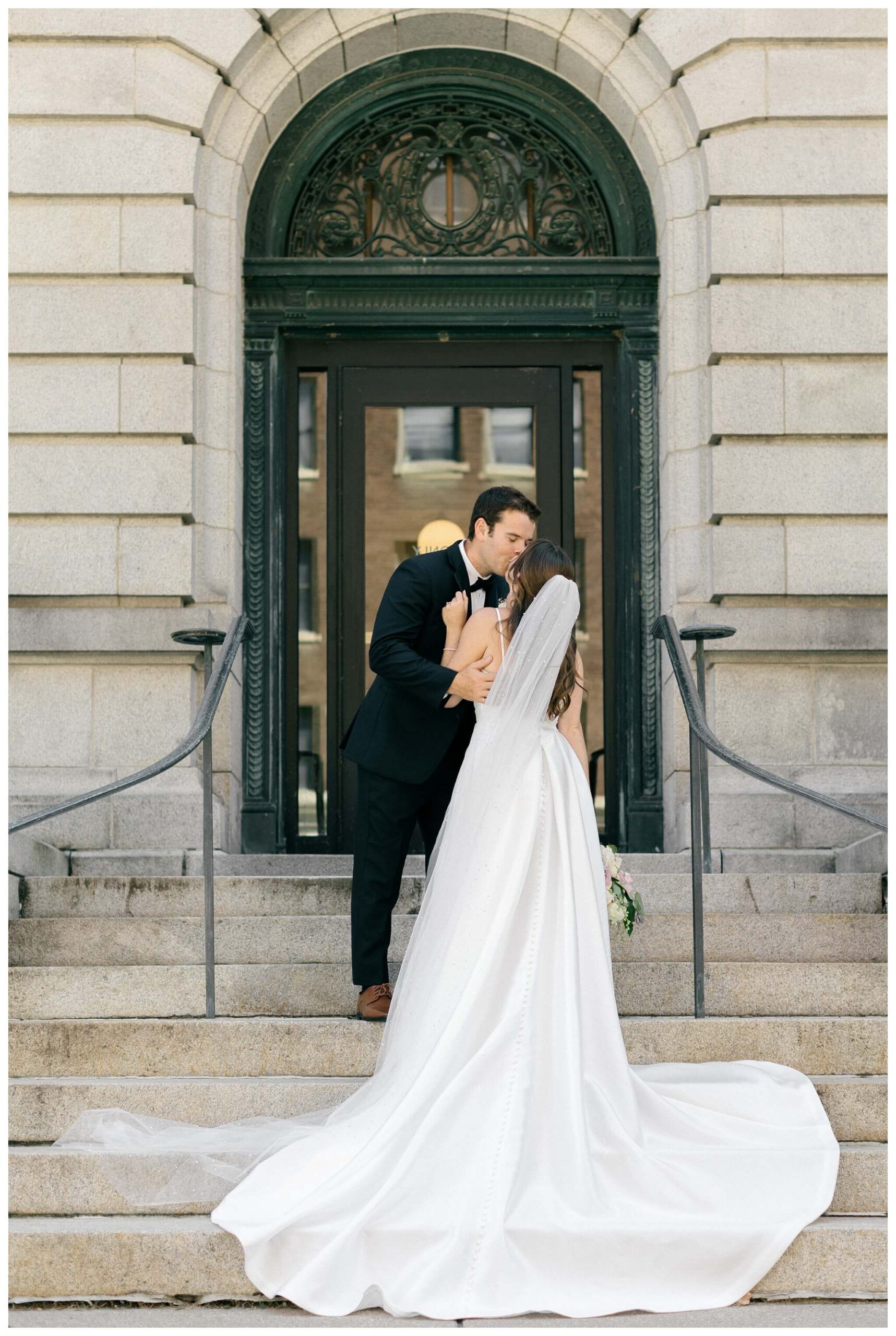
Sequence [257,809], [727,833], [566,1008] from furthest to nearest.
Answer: [257,809], [727,833], [566,1008]

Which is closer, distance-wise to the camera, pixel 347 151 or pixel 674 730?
pixel 674 730

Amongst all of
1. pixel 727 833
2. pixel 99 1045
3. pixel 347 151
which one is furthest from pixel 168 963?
pixel 347 151

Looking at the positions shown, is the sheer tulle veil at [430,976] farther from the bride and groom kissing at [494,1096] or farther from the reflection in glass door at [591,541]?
the reflection in glass door at [591,541]

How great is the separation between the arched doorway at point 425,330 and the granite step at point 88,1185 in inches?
155

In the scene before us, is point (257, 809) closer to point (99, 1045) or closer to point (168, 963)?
point (168, 963)

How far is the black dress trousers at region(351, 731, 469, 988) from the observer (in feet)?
19.2

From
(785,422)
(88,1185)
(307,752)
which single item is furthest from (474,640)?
(307,752)

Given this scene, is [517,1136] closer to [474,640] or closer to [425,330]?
[474,640]

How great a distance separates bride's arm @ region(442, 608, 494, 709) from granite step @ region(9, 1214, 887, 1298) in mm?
2193

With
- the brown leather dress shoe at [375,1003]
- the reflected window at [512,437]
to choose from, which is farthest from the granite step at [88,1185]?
the reflected window at [512,437]

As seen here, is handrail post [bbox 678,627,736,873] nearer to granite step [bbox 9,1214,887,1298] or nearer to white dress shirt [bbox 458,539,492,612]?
white dress shirt [bbox 458,539,492,612]

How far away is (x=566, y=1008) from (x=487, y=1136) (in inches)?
20.8

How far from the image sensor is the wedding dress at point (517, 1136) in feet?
14.3

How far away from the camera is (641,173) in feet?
30.3
